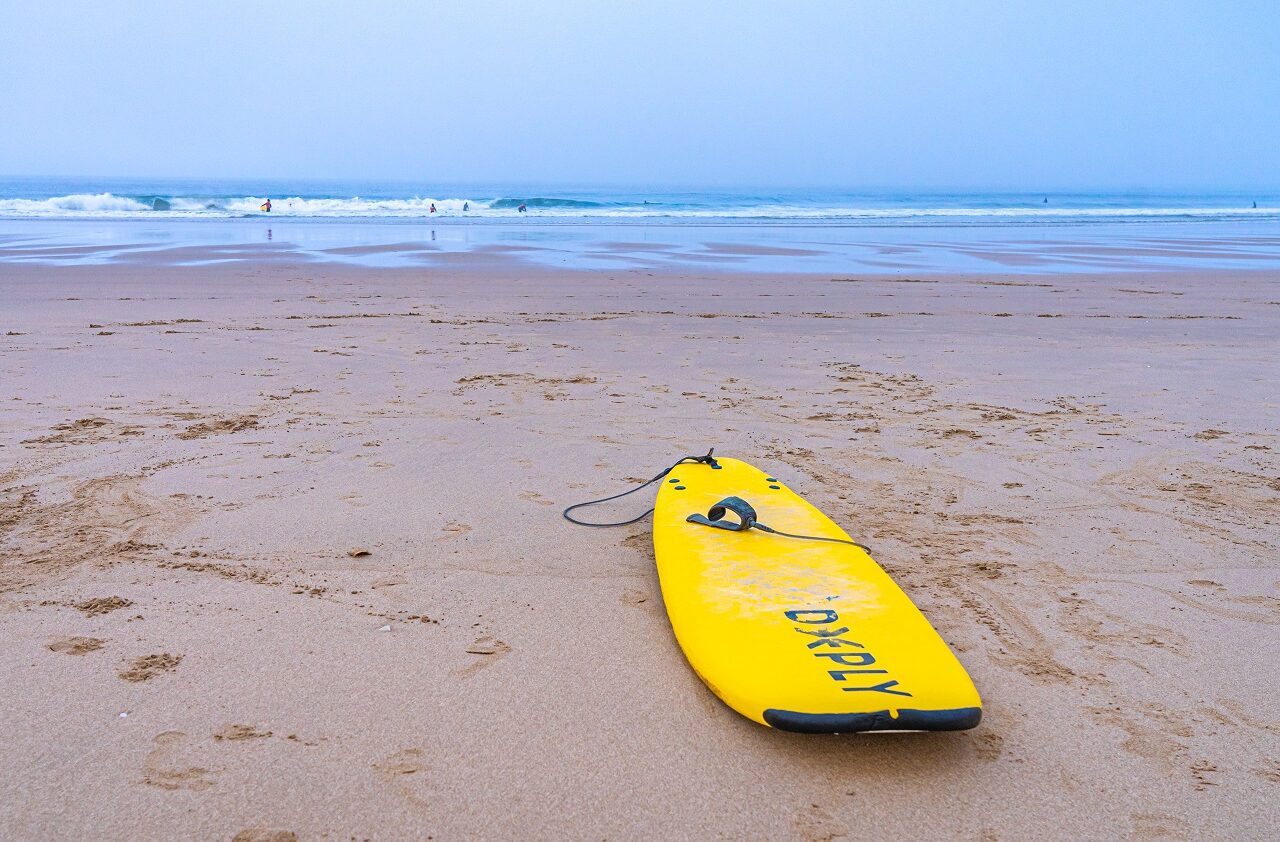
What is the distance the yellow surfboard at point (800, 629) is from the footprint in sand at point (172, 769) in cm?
124

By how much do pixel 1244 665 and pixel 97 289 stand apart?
11371 mm

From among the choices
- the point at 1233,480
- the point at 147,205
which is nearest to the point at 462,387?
the point at 1233,480

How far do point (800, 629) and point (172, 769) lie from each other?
63.1 inches

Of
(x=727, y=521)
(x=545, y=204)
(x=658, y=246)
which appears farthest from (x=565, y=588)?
(x=545, y=204)

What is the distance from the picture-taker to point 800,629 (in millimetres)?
2402

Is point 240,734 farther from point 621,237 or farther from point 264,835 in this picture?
point 621,237

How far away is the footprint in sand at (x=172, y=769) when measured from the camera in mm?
1927

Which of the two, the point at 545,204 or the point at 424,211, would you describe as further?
the point at 545,204

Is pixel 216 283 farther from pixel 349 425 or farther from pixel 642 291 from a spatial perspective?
pixel 349 425

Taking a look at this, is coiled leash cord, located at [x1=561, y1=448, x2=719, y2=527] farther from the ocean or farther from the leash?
the ocean

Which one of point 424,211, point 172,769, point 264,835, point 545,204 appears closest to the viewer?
point 264,835

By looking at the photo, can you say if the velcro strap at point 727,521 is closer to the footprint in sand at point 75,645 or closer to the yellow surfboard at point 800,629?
the yellow surfboard at point 800,629

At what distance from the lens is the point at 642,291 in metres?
10.6

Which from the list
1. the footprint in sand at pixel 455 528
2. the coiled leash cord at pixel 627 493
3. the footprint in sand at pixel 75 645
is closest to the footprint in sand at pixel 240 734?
the footprint in sand at pixel 75 645
